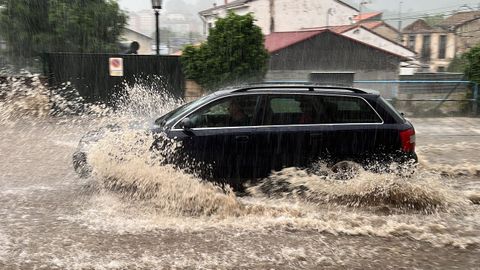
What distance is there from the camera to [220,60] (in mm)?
15281

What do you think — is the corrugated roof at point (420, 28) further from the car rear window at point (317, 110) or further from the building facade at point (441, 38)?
the car rear window at point (317, 110)

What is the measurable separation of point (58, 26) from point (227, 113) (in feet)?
54.6

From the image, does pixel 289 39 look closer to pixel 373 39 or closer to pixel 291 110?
pixel 373 39

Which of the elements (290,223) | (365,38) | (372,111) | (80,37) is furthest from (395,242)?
(365,38)

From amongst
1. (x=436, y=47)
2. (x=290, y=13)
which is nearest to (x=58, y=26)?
(x=290, y=13)

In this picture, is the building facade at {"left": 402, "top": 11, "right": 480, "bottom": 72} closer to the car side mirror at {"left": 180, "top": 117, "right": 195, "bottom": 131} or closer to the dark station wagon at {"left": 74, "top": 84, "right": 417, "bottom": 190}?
the dark station wagon at {"left": 74, "top": 84, "right": 417, "bottom": 190}

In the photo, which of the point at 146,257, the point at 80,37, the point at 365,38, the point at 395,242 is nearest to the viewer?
the point at 146,257

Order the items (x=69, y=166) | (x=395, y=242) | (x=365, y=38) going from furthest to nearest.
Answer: (x=365, y=38) → (x=69, y=166) → (x=395, y=242)

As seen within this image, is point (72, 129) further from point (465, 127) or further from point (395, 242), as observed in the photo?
point (465, 127)

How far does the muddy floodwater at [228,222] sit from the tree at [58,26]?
47.1 ft

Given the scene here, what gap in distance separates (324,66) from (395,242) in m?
19.9

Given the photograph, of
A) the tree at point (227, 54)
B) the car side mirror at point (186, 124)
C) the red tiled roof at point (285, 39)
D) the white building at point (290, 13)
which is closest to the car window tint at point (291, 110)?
the car side mirror at point (186, 124)

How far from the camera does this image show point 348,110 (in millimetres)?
6723

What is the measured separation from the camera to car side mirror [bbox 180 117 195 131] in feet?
20.9
